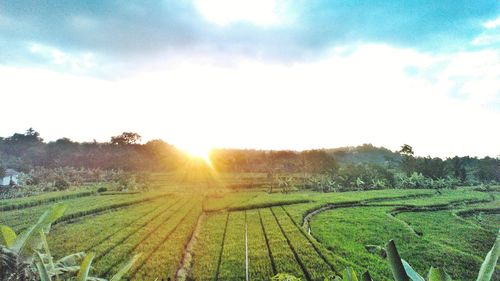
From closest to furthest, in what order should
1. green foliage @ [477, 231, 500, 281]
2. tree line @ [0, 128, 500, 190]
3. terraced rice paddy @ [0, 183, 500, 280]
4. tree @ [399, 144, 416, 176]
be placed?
1. green foliage @ [477, 231, 500, 281]
2. terraced rice paddy @ [0, 183, 500, 280]
3. tree line @ [0, 128, 500, 190]
4. tree @ [399, 144, 416, 176]

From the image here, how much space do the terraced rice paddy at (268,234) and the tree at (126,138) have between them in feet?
65.1

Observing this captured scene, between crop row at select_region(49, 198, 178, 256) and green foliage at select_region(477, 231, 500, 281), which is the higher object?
green foliage at select_region(477, 231, 500, 281)

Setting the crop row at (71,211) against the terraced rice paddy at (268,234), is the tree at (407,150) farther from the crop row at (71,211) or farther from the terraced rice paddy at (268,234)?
the crop row at (71,211)

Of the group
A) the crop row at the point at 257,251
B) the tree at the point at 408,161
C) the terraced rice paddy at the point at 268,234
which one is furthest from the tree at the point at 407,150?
the crop row at the point at 257,251

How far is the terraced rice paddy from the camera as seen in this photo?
28.0ft

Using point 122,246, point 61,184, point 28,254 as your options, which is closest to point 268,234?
point 122,246

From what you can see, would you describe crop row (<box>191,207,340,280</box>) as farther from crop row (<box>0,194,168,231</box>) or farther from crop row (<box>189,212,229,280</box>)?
crop row (<box>0,194,168,231</box>)

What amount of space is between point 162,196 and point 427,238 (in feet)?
52.9

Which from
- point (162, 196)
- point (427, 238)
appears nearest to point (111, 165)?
point (162, 196)

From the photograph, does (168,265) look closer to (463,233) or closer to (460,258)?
(460,258)

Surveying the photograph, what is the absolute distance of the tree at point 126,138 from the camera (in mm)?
38094

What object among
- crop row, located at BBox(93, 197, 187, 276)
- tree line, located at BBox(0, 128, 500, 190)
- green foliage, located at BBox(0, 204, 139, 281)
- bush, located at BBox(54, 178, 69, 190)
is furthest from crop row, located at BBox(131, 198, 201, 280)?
tree line, located at BBox(0, 128, 500, 190)

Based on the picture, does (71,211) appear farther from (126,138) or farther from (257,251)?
(126,138)

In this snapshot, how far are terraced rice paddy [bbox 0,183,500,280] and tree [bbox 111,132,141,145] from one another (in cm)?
1984
